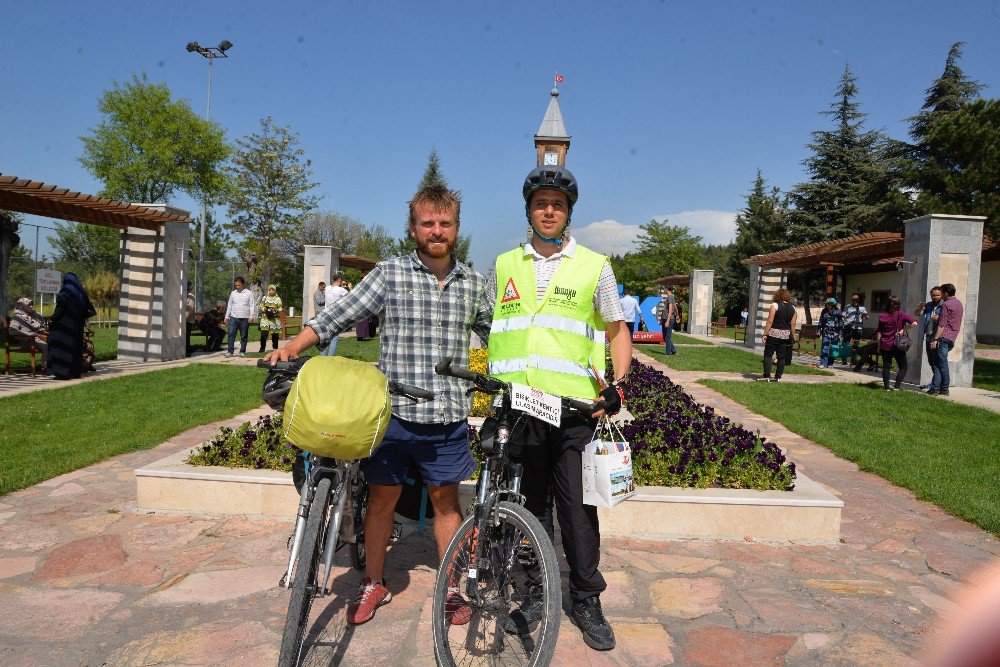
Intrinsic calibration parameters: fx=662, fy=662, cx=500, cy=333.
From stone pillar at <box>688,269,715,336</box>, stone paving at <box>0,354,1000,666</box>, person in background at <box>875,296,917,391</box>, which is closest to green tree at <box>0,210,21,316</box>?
stone paving at <box>0,354,1000,666</box>

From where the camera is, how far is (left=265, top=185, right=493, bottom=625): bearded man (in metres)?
3.12

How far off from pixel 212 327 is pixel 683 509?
15245mm

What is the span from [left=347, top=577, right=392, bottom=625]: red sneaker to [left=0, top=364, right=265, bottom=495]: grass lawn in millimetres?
3521

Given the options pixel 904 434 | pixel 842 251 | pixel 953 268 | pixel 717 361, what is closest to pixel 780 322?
pixel 953 268

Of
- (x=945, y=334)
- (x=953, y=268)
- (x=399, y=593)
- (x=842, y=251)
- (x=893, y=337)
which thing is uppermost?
(x=842, y=251)

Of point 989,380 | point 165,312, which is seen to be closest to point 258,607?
point 165,312

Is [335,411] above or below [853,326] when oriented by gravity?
below

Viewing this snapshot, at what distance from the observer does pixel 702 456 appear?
4.96 m

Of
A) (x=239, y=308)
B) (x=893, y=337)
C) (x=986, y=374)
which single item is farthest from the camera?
(x=986, y=374)

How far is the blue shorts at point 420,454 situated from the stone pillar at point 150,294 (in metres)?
13.3

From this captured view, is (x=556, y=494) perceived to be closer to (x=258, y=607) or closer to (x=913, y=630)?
(x=258, y=607)

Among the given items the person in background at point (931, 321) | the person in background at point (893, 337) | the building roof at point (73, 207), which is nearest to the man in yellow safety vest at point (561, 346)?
the building roof at point (73, 207)

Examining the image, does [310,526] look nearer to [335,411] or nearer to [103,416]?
[335,411]

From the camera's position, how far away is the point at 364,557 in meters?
3.64
